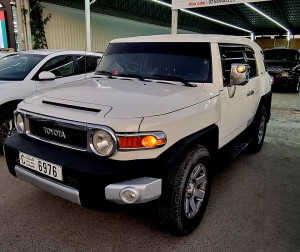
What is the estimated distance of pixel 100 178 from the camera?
6.41 ft

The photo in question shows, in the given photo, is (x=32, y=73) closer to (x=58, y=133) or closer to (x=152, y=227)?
(x=58, y=133)

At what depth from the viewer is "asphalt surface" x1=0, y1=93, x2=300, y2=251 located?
234 cm

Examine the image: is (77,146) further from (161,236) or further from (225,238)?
(225,238)

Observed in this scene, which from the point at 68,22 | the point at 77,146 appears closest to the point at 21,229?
the point at 77,146

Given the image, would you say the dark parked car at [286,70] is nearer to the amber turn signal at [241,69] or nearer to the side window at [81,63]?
the side window at [81,63]

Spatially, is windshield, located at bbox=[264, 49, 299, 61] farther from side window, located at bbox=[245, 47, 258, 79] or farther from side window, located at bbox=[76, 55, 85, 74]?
side window, located at bbox=[76, 55, 85, 74]

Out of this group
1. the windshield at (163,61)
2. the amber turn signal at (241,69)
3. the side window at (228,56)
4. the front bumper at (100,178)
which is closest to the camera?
the front bumper at (100,178)

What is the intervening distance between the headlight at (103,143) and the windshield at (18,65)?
9.86 ft

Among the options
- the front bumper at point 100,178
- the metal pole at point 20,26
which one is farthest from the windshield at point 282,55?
the front bumper at point 100,178

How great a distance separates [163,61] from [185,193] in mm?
1489

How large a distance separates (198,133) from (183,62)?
92 centimetres

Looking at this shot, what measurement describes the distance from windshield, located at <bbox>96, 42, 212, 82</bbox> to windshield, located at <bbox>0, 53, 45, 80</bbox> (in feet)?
5.97

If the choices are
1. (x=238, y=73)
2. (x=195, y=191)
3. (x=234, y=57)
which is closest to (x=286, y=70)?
(x=234, y=57)

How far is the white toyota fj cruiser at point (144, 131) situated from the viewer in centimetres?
201
